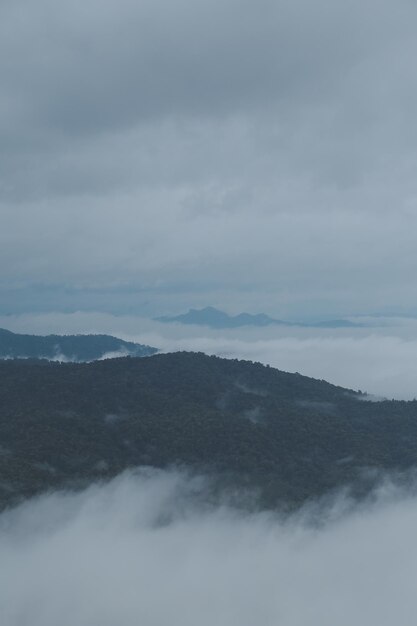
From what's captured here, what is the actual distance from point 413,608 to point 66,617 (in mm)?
41476

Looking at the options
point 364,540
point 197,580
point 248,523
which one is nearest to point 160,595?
point 197,580

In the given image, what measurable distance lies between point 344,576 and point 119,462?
1712 inches

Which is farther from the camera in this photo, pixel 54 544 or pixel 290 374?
pixel 290 374

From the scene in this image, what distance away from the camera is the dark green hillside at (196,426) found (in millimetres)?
127062

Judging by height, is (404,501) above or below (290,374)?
below

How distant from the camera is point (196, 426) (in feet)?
476

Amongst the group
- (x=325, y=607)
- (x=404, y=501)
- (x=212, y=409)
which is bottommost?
(x=325, y=607)

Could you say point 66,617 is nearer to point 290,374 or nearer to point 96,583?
point 96,583

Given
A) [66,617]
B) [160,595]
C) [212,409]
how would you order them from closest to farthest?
[66,617]
[160,595]
[212,409]

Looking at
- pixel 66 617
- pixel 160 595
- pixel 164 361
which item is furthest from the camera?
pixel 164 361

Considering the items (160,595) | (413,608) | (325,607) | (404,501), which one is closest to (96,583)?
(160,595)

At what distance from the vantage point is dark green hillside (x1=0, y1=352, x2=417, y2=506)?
417ft

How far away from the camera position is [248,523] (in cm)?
11656

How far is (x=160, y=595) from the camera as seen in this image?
9325 cm
